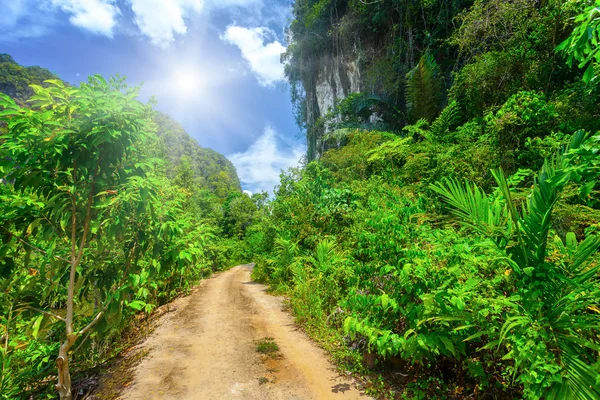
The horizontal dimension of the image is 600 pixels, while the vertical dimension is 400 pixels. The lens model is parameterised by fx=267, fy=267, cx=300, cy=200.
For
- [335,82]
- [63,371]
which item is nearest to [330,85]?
[335,82]

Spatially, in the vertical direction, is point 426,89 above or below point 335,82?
below

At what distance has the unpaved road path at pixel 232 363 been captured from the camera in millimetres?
3490

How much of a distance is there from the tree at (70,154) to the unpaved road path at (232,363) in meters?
1.25

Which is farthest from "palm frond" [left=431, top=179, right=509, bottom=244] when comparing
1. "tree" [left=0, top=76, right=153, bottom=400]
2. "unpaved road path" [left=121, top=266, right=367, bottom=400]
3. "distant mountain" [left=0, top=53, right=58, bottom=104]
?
"distant mountain" [left=0, top=53, right=58, bottom=104]

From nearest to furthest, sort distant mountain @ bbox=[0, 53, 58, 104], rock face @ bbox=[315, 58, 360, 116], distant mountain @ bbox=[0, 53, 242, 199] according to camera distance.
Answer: rock face @ bbox=[315, 58, 360, 116]
distant mountain @ bbox=[0, 53, 242, 199]
distant mountain @ bbox=[0, 53, 58, 104]

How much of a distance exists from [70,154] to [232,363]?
3682 millimetres

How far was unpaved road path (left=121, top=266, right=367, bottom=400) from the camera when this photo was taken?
3.49 metres

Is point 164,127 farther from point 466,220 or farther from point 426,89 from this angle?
point 466,220

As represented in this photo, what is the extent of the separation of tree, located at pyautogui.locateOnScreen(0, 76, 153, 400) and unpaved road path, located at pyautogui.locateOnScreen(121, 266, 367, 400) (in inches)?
49.4

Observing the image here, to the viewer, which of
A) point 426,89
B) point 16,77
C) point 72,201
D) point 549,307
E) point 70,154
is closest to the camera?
point 549,307

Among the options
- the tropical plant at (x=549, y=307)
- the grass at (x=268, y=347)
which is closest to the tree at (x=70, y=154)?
the grass at (x=268, y=347)

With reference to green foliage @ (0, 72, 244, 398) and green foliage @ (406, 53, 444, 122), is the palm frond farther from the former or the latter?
green foliage @ (406, 53, 444, 122)

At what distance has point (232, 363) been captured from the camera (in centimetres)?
428

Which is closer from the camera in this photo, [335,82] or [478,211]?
[478,211]
